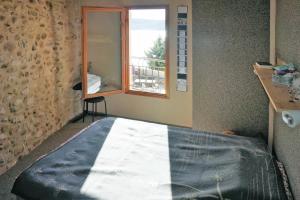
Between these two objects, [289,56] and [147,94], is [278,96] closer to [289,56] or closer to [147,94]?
[289,56]

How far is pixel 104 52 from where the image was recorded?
202 inches

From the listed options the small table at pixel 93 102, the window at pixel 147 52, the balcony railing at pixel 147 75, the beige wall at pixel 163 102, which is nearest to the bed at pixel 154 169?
the beige wall at pixel 163 102

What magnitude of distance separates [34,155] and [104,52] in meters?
2.09

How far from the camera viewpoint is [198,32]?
3.28 metres

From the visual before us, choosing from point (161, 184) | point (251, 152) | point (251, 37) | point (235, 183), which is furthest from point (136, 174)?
point (251, 37)

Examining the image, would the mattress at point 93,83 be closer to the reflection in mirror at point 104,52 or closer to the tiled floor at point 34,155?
the reflection in mirror at point 104,52

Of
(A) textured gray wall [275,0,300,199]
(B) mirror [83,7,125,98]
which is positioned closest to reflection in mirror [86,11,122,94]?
(B) mirror [83,7,125,98]

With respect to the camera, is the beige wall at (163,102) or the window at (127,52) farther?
the window at (127,52)

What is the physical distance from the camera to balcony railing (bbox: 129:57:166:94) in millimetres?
5293

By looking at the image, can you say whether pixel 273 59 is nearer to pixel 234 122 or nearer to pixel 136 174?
pixel 234 122

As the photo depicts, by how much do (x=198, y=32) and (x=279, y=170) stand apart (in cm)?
176

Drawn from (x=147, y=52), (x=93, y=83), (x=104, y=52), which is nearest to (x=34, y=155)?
(x=93, y=83)

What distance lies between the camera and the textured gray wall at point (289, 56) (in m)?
1.70

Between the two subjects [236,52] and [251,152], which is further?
[236,52]
